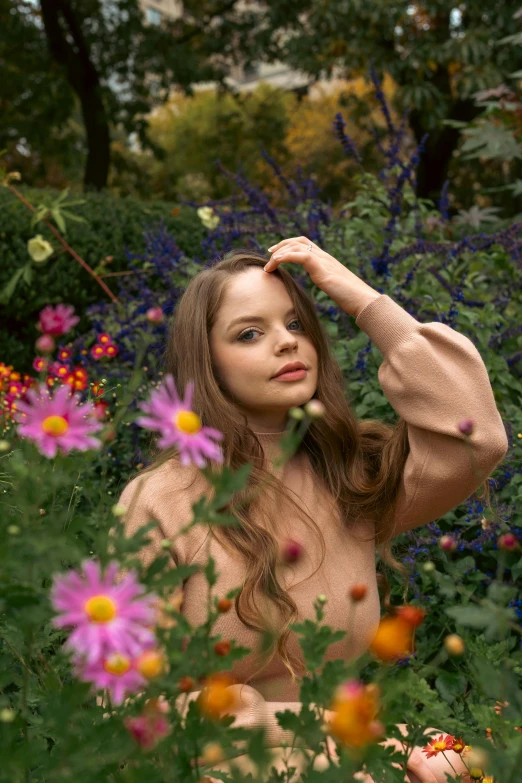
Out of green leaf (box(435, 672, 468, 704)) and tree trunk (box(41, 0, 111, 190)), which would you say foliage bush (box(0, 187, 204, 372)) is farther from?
tree trunk (box(41, 0, 111, 190))

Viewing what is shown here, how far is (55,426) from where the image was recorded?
2.74 feet

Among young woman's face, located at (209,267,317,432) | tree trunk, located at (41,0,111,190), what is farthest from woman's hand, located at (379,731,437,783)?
tree trunk, located at (41,0,111,190)

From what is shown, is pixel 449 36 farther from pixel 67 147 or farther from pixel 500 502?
pixel 500 502

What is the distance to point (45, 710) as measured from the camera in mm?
872

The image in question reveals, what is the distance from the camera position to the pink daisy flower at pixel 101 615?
0.69m

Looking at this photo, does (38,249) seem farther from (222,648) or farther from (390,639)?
(390,639)

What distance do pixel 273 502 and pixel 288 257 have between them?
51 centimetres

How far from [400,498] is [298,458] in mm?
248

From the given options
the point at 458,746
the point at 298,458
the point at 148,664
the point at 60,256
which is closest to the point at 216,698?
the point at 148,664

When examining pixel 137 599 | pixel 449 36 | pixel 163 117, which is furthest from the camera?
pixel 163 117

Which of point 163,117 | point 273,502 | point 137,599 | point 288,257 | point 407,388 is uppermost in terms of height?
point 137,599

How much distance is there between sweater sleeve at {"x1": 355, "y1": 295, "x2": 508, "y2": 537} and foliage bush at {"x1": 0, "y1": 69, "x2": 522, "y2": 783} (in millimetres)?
177

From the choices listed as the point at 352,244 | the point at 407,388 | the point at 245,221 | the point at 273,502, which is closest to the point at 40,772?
the point at 273,502

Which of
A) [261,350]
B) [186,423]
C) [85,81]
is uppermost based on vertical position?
[186,423]
